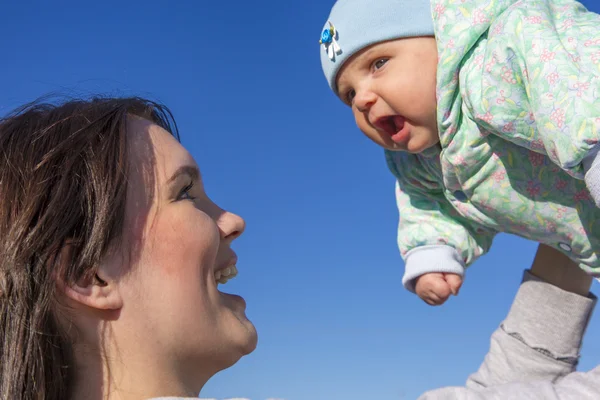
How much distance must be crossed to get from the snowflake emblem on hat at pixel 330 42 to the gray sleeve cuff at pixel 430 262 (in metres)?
0.97

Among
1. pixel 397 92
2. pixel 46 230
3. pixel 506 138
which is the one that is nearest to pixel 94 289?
pixel 46 230

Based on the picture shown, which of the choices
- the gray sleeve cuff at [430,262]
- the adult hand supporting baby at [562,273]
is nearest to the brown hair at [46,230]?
the gray sleeve cuff at [430,262]

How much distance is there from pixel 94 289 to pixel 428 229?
1670 mm

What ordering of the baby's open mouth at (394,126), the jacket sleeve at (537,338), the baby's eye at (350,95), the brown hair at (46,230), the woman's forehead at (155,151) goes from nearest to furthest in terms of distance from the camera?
the brown hair at (46,230) → the woman's forehead at (155,151) → the jacket sleeve at (537,338) → the baby's open mouth at (394,126) → the baby's eye at (350,95)

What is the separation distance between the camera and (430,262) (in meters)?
2.99

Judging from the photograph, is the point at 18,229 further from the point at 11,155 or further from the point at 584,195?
the point at 584,195

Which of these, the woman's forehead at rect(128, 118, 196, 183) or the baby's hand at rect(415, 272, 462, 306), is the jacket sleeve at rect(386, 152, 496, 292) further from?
the woman's forehead at rect(128, 118, 196, 183)

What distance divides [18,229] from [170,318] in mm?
515

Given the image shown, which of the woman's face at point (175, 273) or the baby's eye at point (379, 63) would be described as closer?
the woman's face at point (175, 273)

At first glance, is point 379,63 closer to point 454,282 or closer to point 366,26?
point 366,26

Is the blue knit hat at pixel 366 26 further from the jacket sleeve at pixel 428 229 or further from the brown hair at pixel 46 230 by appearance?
A: the brown hair at pixel 46 230

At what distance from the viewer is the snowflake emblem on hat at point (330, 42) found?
3.01m

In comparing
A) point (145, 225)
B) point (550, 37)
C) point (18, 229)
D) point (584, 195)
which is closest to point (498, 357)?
point (584, 195)

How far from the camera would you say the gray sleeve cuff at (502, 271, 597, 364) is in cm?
Answer: 255
